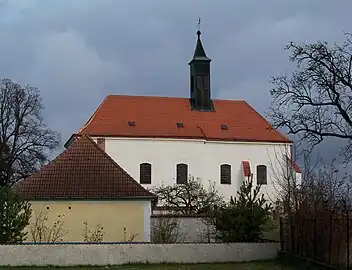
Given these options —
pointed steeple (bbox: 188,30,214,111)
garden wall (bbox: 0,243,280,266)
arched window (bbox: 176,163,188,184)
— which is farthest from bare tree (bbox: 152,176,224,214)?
garden wall (bbox: 0,243,280,266)

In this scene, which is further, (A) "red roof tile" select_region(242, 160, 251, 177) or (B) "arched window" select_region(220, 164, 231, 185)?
(B) "arched window" select_region(220, 164, 231, 185)

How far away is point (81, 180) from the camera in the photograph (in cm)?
2700

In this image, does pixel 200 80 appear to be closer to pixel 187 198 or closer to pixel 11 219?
pixel 187 198

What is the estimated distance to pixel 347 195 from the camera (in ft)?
65.3

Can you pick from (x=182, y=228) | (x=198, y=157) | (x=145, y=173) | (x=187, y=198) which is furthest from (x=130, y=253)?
(x=198, y=157)

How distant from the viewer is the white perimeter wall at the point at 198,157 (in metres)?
49.0

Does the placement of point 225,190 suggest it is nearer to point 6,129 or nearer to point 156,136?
point 156,136

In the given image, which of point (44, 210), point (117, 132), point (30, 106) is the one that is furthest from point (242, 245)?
point (30, 106)

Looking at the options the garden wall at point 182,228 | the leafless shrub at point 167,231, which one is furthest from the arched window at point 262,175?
the leafless shrub at point 167,231

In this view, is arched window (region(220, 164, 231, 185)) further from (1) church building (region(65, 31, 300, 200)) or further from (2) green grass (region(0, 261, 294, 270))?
(2) green grass (region(0, 261, 294, 270))

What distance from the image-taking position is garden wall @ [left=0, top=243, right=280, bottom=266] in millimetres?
21141

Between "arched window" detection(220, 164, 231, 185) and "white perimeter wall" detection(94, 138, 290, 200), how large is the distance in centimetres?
34

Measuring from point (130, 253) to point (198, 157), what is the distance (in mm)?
29192

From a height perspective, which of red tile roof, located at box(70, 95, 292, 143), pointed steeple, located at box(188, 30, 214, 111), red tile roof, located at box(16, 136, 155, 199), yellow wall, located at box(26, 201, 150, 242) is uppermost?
pointed steeple, located at box(188, 30, 214, 111)
